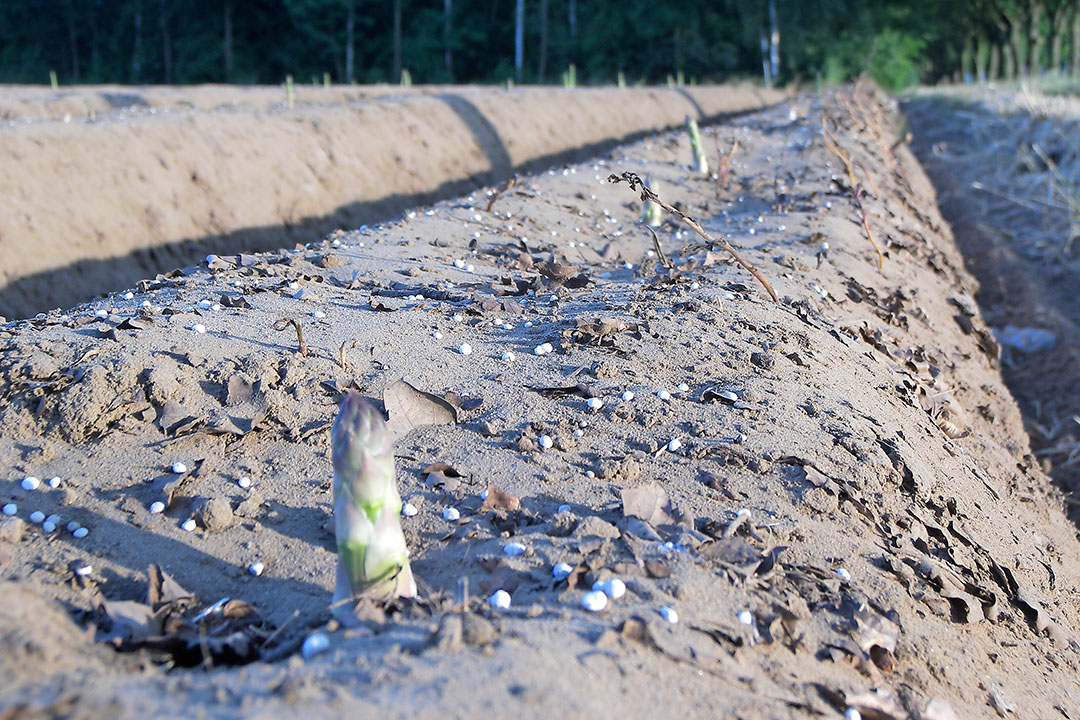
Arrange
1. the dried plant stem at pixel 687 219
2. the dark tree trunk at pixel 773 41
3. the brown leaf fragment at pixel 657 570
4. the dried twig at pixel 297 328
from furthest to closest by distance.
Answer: the dark tree trunk at pixel 773 41
the dried plant stem at pixel 687 219
the dried twig at pixel 297 328
the brown leaf fragment at pixel 657 570

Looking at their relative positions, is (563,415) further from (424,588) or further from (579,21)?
(579,21)

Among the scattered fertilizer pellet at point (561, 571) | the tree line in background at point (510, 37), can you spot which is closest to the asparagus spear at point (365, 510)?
the scattered fertilizer pellet at point (561, 571)

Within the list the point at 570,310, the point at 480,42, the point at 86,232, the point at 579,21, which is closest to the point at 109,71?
the point at 480,42

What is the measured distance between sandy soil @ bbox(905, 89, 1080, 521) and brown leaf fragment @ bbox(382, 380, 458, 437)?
3910mm

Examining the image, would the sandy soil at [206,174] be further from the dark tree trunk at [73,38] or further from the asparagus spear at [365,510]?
the dark tree trunk at [73,38]

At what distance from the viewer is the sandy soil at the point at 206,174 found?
732 centimetres

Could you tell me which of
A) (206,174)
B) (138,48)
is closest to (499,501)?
(206,174)

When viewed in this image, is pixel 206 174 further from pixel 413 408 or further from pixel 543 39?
pixel 543 39

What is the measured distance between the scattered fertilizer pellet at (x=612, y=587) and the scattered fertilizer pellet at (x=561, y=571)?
11 centimetres

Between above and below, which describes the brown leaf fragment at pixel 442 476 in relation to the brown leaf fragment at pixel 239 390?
below

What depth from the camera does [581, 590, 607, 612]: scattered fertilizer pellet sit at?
6.82ft

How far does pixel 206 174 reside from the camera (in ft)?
28.6

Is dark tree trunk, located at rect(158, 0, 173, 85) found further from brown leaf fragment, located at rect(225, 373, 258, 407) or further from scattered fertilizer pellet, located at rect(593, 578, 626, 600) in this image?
scattered fertilizer pellet, located at rect(593, 578, 626, 600)

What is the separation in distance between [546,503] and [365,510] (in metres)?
0.84
